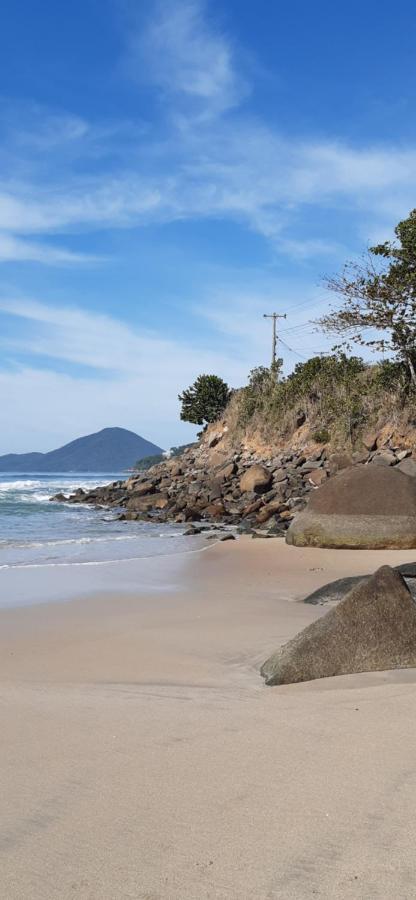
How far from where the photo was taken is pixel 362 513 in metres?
14.2

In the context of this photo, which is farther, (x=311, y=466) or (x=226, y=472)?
(x=226, y=472)

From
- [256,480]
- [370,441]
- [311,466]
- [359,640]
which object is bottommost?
[359,640]

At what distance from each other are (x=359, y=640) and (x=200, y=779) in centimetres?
234

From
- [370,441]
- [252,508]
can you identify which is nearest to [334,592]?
[252,508]

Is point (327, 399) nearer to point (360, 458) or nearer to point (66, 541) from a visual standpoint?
point (360, 458)

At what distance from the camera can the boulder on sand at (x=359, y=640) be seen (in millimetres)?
5176

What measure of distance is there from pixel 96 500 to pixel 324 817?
33.2m

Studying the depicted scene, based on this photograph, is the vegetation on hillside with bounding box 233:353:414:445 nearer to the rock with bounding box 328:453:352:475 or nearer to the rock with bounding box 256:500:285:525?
the rock with bounding box 328:453:352:475

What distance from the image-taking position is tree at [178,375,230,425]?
50281 mm

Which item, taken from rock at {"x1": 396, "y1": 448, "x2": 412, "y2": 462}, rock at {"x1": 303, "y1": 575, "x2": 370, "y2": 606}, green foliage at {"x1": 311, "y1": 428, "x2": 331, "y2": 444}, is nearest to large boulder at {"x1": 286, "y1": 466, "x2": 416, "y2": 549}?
rock at {"x1": 303, "y1": 575, "x2": 370, "y2": 606}

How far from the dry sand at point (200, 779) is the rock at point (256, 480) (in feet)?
65.8

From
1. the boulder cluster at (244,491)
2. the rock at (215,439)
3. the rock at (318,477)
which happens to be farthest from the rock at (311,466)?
the rock at (215,439)

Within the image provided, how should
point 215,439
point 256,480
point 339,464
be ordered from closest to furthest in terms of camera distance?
1. point 339,464
2. point 256,480
3. point 215,439

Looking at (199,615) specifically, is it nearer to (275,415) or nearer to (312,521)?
(312,521)
